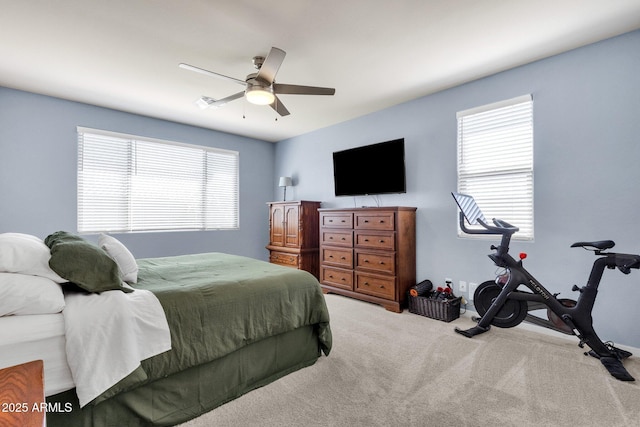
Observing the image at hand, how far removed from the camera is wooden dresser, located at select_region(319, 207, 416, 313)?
3.63 meters

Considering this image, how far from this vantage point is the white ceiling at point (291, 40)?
2176 mm

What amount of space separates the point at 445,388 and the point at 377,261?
1.88 metres

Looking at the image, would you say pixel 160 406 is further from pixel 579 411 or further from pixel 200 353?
pixel 579 411

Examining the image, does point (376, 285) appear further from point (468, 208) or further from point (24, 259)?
point (24, 259)

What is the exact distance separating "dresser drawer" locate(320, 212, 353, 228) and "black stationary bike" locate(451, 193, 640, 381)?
1609 mm

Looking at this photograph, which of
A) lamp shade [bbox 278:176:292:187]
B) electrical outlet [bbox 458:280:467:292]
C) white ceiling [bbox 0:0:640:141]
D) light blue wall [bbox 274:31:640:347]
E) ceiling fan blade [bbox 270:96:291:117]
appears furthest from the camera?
lamp shade [bbox 278:176:292:187]

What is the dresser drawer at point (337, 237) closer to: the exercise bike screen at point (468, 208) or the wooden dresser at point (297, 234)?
the wooden dresser at point (297, 234)

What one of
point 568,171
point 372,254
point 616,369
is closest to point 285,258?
point 372,254

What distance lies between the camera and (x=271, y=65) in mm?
2359

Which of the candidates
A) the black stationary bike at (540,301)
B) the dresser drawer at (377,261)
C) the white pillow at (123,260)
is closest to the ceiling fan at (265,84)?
the white pillow at (123,260)

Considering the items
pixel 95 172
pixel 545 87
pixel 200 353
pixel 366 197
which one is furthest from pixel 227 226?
pixel 545 87

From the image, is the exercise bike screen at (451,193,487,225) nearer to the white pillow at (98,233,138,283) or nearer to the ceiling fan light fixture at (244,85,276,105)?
the ceiling fan light fixture at (244,85,276,105)

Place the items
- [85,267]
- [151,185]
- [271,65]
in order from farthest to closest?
[151,185] → [271,65] → [85,267]

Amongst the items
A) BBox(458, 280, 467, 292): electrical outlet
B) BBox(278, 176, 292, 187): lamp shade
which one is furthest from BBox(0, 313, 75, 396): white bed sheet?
BBox(278, 176, 292, 187): lamp shade
